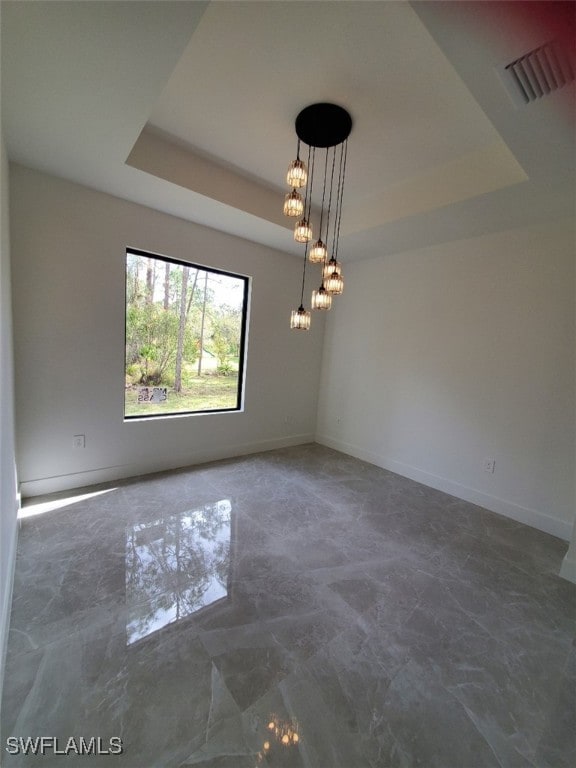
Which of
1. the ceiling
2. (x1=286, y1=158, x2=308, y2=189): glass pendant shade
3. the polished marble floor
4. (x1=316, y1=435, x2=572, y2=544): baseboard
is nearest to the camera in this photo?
the polished marble floor

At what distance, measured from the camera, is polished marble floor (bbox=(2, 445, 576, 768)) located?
3.55 ft

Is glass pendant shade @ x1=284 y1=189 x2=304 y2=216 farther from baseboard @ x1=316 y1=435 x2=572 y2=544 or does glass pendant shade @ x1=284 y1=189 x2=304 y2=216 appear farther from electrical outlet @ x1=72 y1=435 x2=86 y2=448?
baseboard @ x1=316 y1=435 x2=572 y2=544

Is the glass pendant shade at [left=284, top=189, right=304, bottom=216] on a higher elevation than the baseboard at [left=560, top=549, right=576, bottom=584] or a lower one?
higher

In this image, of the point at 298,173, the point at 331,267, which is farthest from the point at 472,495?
the point at 298,173

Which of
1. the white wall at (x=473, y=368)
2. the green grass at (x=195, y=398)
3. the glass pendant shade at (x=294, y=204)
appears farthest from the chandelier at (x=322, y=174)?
the green grass at (x=195, y=398)

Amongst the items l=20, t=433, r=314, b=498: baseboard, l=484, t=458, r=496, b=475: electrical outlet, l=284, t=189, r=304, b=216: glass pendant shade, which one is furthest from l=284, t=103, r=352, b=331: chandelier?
l=484, t=458, r=496, b=475: electrical outlet

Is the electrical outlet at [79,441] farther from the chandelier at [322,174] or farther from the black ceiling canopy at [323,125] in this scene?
the black ceiling canopy at [323,125]

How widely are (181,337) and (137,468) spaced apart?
1421 mm

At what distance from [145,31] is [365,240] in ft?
8.22

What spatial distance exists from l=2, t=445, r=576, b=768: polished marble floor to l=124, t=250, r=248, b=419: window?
1152mm

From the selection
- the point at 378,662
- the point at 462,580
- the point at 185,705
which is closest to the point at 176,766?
the point at 185,705

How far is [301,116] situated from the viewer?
1976 mm

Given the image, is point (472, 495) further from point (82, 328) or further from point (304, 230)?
point (82, 328)

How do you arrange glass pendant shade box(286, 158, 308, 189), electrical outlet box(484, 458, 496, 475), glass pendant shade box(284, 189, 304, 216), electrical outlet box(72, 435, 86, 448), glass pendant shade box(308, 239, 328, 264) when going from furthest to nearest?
electrical outlet box(484, 458, 496, 475), electrical outlet box(72, 435, 86, 448), glass pendant shade box(308, 239, 328, 264), glass pendant shade box(284, 189, 304, 216), glass pendant shade box(286, 158, 308, 189)
